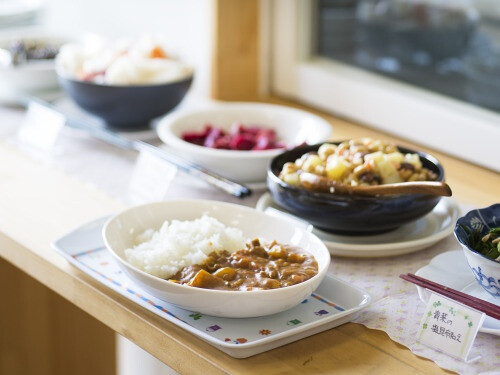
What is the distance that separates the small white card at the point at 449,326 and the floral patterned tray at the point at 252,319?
0.29 ft

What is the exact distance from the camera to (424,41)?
181 cm

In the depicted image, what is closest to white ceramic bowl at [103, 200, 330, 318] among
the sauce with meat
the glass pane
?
the sauce with meat

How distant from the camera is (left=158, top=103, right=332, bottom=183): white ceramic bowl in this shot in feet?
4.69

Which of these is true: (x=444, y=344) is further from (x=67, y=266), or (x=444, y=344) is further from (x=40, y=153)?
(x=40, y=153)

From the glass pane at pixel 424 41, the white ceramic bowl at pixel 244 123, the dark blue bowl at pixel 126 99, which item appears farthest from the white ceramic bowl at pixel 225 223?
the glass pane at pixel 424 41

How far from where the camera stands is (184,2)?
2115mm

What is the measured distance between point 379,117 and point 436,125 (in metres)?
0.16

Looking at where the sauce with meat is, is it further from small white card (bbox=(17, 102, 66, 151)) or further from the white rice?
small white card (bbox=(17, 102, 66, 151))

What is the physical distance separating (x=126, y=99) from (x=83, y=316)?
0.49 meters

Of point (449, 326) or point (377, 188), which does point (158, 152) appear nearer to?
point (377, 188)

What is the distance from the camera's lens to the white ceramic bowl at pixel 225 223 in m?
0.96

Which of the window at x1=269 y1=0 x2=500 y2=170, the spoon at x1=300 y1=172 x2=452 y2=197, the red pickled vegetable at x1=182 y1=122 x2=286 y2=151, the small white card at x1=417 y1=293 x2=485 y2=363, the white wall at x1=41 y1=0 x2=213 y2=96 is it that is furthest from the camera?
the white wall at x1=41 y1=0 x2=213 y2=96

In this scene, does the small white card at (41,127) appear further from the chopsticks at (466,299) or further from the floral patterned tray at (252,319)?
the chopsticks at (466,299)

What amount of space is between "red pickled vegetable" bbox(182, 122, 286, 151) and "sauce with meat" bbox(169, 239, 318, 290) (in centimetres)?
44
